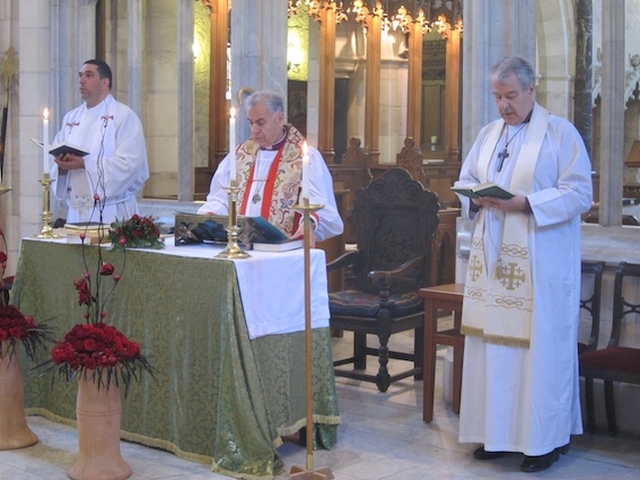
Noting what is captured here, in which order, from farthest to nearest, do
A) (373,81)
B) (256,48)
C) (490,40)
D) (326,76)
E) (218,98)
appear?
(373,81) < (326,76) < (218,98) < (256,48) < (490,40)

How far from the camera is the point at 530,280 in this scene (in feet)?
16.4

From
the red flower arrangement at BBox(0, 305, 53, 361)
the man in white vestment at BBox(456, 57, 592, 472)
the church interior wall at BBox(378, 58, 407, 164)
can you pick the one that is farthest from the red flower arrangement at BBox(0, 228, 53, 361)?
the church interior wall at BBox(378, 58, 407, 164)

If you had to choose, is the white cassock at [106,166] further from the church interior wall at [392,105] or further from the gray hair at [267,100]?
the church interior wall at [392,105]

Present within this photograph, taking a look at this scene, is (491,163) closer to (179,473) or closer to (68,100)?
(179,473)

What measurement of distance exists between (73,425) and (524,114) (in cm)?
276

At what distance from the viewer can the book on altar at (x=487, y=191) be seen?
479 cm

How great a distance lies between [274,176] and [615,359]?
6.32ft

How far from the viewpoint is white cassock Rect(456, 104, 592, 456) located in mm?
4941

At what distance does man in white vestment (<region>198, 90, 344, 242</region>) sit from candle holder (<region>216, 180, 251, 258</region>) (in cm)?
62

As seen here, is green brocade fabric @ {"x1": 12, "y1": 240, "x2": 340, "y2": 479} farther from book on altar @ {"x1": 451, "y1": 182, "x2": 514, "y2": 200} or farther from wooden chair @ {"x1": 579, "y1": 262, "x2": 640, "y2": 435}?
wooden chair @ {"x1": 579, "y1": 262, "x2": 640, "y2": 435}

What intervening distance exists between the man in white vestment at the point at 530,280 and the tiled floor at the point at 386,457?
15 cm

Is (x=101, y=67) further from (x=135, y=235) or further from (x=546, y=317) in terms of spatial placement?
(x=546, y=317)

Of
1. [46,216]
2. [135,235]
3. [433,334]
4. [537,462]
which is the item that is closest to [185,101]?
[46,216]

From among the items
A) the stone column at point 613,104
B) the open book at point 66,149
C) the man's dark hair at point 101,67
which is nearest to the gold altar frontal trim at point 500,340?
the stone column at point 613,104
